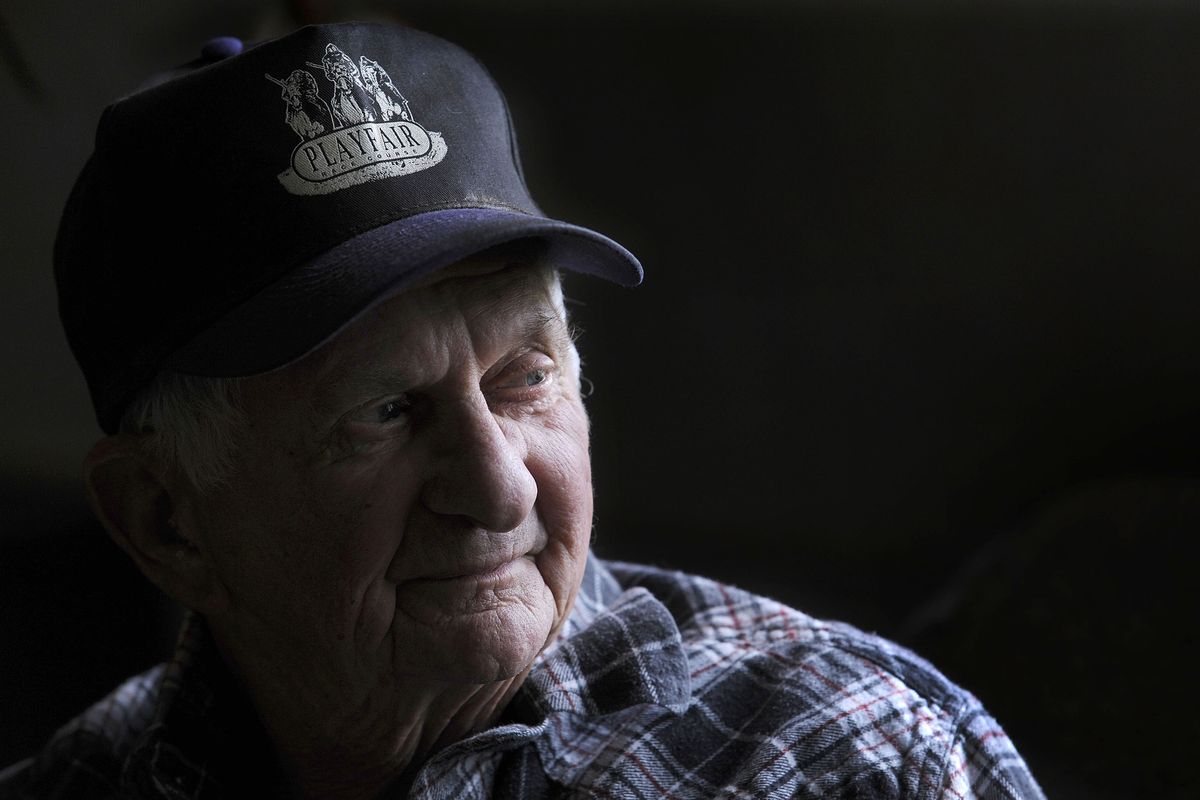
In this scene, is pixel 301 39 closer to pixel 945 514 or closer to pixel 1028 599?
pixel 1028 599

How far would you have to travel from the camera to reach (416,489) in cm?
114

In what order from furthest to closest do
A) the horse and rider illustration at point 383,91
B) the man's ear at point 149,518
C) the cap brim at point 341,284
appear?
the man's ear at point 149,518, the horse and rider illustration at point 383,91, the cap brim at point 341,284

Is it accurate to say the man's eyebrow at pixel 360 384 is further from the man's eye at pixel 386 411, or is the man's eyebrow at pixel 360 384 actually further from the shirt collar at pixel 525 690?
the shirt collar at pixel 525 690

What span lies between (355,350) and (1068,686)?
3.54 ft

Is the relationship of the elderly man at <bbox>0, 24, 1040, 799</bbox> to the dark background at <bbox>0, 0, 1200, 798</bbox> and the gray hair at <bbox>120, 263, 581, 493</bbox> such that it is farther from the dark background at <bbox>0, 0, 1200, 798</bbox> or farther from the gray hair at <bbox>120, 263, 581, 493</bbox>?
the dark background at <bbox>0, 0, 1200, 798</bbox>

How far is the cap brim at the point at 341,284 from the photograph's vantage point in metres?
1.04

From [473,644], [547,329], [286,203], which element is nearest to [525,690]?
[473,644]

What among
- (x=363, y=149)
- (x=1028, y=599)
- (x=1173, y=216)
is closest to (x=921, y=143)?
(x=1173, y=216)

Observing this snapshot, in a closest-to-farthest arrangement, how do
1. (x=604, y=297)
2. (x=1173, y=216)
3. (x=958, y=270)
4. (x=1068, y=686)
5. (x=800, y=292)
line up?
(x=1068, y=686) < (x=1173, y=216) < (x=958, y=270) < (x=800, y=292) < (x=604, y=297)

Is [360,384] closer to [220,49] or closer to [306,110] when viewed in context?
[306,110]

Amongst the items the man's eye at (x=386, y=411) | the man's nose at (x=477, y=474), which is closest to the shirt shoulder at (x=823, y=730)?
the man's nose at (x=477, y=474)

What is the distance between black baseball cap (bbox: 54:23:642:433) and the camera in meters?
1.08

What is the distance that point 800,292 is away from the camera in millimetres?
2088

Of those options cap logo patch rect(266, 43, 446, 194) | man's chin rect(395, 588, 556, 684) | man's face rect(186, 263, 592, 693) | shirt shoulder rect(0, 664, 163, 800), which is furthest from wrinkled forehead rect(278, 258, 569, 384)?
shirt shoulder rect(0, 664, 163, 800)
